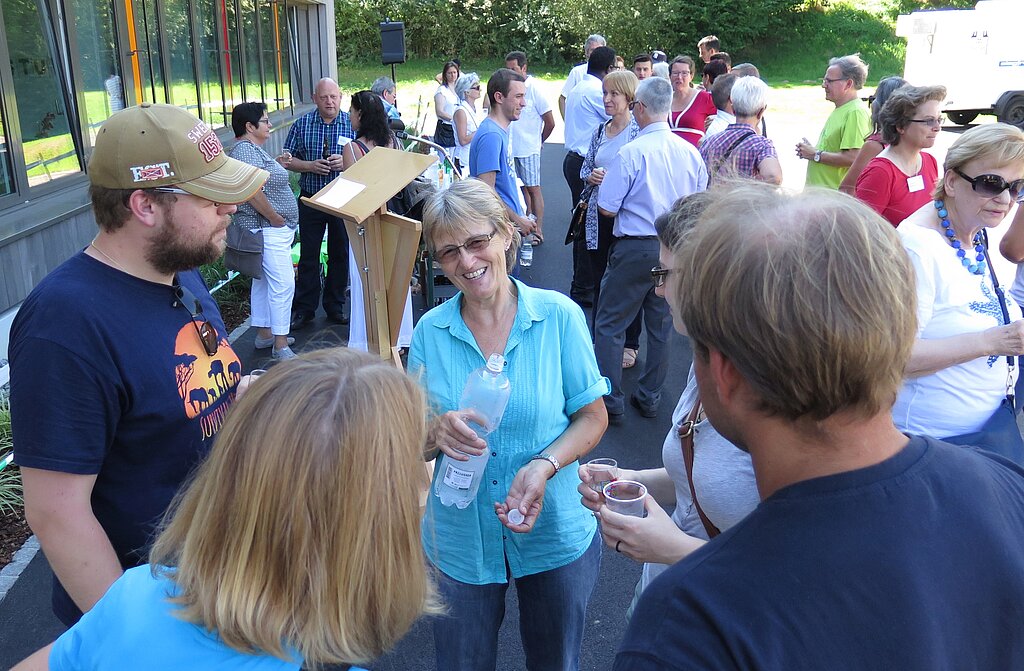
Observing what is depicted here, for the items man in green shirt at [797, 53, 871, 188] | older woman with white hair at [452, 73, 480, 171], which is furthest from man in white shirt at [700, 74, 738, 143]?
older woman with white hair at [452, 73, 480, 171]

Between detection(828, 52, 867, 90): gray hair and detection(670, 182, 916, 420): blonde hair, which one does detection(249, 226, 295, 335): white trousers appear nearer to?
detection(828, 52, 867, 90): gray hair

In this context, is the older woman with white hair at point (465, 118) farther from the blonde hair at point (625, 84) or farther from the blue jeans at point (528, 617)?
the blue jeans at point (528, 617)

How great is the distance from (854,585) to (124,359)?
5.11ft

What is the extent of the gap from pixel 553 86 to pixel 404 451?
30165mm

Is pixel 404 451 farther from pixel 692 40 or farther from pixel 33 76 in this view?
pixel 692 40

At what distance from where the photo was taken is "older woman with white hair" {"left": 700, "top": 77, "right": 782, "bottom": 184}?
5.46m

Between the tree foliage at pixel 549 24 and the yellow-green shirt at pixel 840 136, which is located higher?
the tree foliage at pixel 549 24

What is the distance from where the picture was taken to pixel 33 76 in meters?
6.86

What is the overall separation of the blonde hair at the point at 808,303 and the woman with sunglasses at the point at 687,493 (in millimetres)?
414

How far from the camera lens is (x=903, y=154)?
4.22 metres

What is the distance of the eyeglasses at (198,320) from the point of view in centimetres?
200

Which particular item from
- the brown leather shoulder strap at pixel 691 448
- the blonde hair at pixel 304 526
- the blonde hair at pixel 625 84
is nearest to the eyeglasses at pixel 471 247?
the brown leather shoulder strap at pixel 691 448

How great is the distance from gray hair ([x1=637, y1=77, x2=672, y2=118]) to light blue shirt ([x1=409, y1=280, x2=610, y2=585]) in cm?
323

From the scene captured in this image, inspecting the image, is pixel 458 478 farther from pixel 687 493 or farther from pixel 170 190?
pixel 170 190
